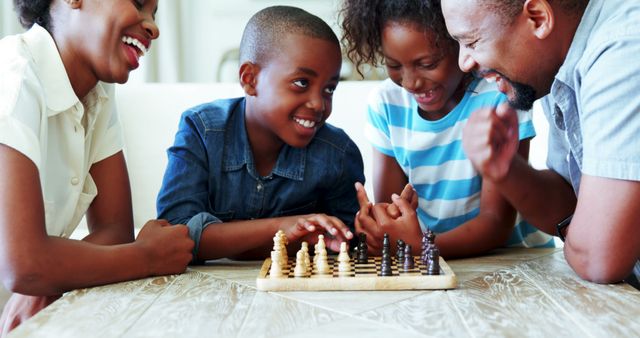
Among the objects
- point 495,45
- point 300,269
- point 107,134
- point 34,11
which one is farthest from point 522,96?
point 34,11

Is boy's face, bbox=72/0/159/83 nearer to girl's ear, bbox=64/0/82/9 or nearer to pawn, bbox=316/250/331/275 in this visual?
girl's ear, bbox=64/0/82/9

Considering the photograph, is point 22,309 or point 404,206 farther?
point 404,206

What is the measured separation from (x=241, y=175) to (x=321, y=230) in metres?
0.38

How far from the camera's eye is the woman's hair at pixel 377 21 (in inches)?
74.4

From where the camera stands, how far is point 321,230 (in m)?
1.73

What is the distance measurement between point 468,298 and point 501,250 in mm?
687

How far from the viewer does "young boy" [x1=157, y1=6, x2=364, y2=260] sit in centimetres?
194

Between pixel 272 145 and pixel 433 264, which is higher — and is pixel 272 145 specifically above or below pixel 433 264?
above

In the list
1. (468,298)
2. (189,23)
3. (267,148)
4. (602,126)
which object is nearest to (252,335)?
(468,298)

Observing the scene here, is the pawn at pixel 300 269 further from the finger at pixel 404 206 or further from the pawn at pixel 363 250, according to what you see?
the finger at pixel 404 206

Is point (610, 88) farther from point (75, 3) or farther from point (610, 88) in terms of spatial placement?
point (75, 3)

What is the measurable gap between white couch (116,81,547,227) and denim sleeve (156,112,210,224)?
1.33 metres

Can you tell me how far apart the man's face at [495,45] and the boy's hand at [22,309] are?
112 cm

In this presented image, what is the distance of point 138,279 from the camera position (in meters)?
1.44
